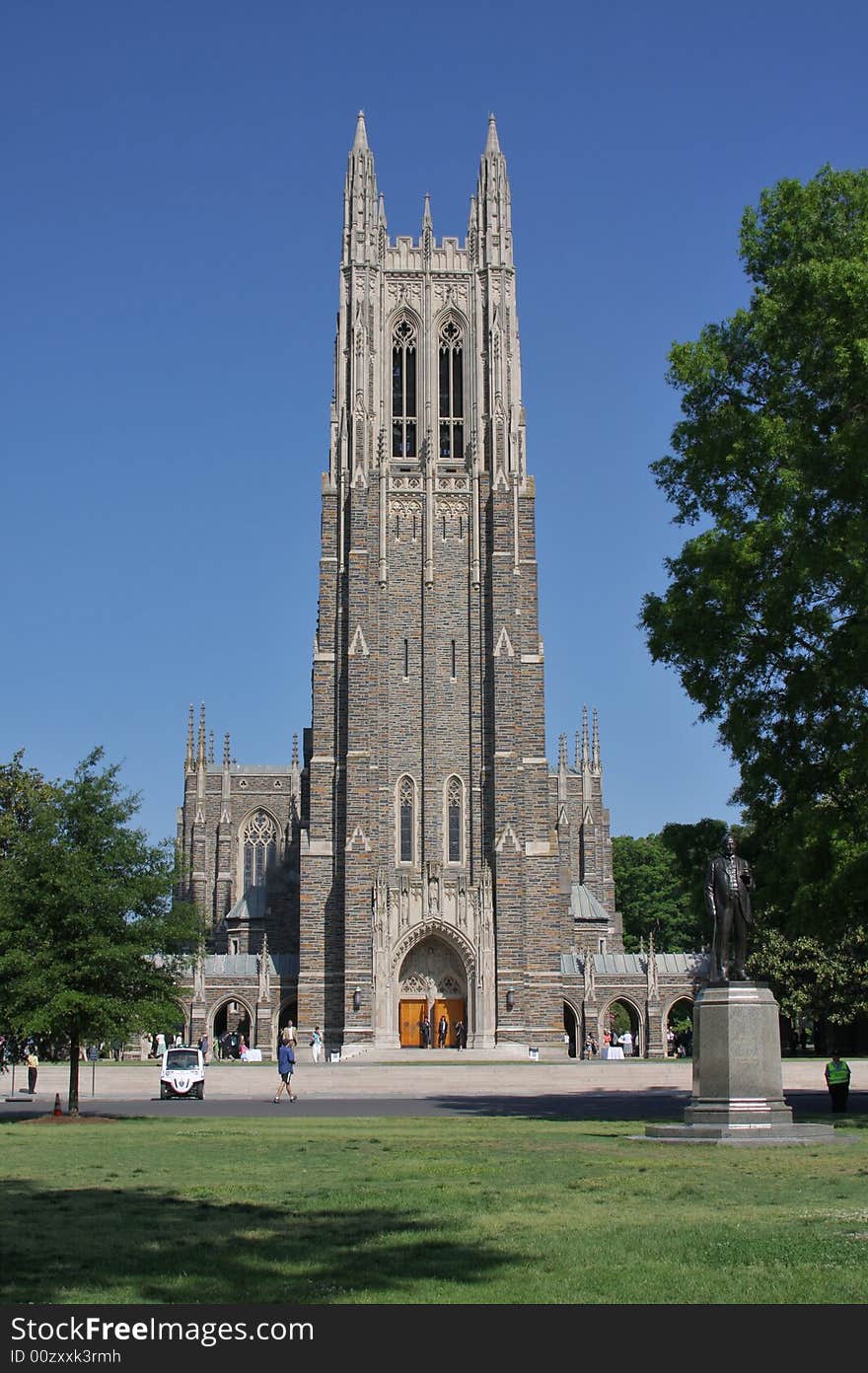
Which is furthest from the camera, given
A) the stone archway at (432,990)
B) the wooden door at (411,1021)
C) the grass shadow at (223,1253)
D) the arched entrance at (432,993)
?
the wooden door at (411,1021)

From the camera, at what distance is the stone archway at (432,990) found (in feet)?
188

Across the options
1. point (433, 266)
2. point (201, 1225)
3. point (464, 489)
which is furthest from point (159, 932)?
point (433, 266)

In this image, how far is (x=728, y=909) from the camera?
2028cm

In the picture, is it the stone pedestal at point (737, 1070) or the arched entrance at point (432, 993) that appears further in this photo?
the arched entrance at point (432, 993)

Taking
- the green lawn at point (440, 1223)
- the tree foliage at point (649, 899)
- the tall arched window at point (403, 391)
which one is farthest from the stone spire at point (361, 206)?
the green lawn at point (440, 1223)

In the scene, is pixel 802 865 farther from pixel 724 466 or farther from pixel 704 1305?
pixel 704 1305

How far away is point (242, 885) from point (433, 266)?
1296 inches

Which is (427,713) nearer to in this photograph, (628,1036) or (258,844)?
(628,1036)

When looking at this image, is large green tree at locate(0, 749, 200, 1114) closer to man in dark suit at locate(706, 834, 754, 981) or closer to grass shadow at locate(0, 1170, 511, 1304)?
man in dark suit at locate(706, 834, 754, 981)

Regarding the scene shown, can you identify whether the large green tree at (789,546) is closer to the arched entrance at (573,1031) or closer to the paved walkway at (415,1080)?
the paved walkway at (415,1080)

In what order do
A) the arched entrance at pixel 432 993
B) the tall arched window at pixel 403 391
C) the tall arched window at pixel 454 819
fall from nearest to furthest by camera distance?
1. the arched entrance at pixel 432 993
2. the tall arched window at pixel 454 819
3. the tall arched window at pixel 403 391

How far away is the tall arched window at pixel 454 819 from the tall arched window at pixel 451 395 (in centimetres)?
1411

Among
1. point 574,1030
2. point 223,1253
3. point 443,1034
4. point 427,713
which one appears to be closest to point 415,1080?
point 443,1034

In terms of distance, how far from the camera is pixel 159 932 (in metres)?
29.2
